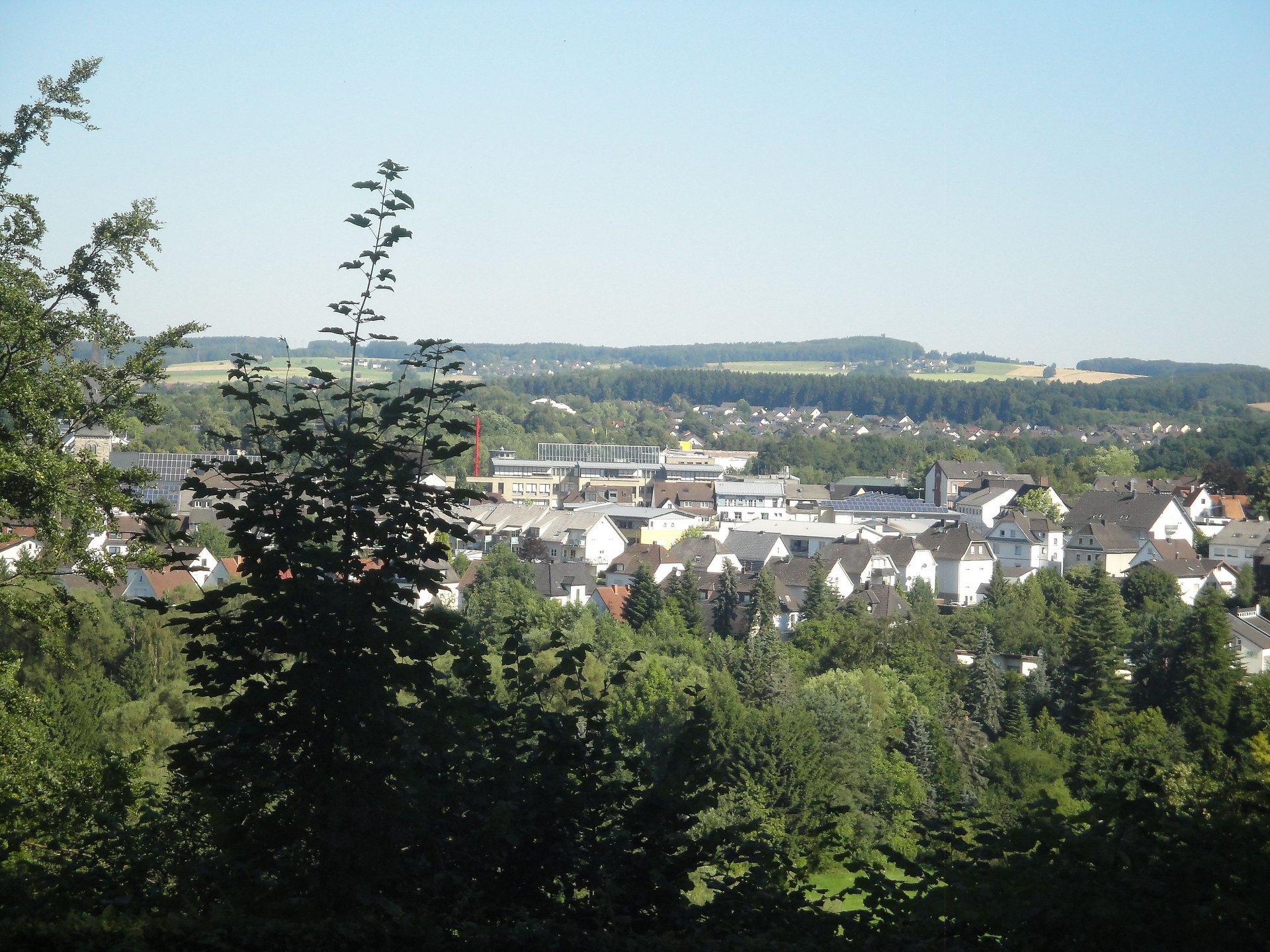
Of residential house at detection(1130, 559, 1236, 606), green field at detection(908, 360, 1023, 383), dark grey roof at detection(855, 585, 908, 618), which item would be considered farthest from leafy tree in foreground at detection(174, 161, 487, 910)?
green field at detection(908, 360, 1023, 383)

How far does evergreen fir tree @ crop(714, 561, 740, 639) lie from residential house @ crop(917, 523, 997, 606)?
10.1m

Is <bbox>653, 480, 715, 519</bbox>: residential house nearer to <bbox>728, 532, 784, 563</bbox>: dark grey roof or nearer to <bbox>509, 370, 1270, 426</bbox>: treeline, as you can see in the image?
<bbox>728, 532, 784, 563</bbox>: dark grey roof

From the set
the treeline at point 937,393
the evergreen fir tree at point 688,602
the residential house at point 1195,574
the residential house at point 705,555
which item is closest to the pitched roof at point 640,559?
the residential house at point 705,555

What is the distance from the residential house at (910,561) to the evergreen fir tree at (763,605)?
25.7 feet

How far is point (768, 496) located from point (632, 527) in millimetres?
13618

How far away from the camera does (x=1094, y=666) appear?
27062 mm

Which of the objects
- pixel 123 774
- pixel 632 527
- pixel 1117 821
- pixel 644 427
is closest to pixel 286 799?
pixel 123 774

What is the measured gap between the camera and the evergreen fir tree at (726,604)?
117 ft

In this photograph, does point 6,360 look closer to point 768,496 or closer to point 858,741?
point 858,741

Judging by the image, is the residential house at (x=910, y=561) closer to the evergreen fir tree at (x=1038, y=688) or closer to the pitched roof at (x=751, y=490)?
the evergreen fir tree at (x=1038, y=688)

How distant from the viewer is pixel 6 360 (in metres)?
7.43

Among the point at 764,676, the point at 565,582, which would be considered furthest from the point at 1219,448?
the point at 764,676

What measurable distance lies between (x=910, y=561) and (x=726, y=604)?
10.7m

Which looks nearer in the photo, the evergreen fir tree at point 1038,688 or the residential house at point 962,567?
the evergreen fir tree at point 1038,688
